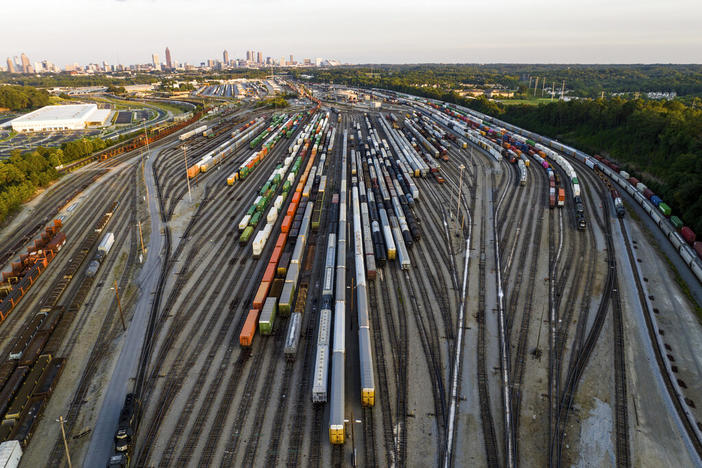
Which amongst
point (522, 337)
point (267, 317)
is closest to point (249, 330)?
point (267, 317)

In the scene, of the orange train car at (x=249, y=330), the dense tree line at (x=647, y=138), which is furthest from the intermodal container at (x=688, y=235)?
the orange train car at (x=249, y=330)

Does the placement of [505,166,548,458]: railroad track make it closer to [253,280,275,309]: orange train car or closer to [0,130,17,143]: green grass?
[253,280,275,309]: orange train car

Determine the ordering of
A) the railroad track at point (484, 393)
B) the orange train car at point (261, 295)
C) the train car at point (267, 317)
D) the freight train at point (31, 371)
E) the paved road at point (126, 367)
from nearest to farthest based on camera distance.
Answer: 1. the railroad track at point (484, 393)
2. the paved road at point (126, 367)
3. the freight train at point (31, 371)
4. the train car at point (267, 317)
5. the orange train car at point (261, 295)

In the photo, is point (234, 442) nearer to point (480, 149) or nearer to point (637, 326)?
point (637, 326)

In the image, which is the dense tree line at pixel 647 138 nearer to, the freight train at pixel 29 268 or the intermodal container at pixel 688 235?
the intermodal container at pixel 688 235

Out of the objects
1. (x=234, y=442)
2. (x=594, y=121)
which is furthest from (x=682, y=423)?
(x=594, y=121)

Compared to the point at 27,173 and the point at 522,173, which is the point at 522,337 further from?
the point at 27,173

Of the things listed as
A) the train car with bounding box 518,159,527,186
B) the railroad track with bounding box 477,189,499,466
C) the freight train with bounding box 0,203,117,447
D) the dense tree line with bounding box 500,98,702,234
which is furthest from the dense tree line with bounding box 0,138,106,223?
the dense tree line with bounding box 500,98,702,234
